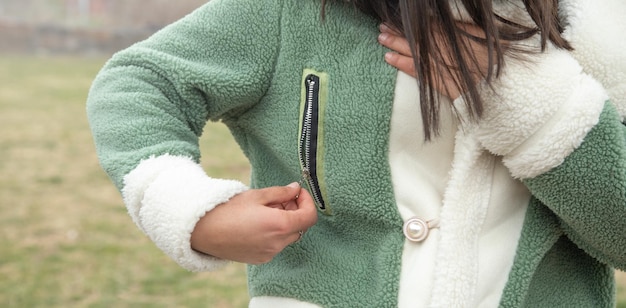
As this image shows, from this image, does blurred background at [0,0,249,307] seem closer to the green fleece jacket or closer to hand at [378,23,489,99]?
the green fleece jacket

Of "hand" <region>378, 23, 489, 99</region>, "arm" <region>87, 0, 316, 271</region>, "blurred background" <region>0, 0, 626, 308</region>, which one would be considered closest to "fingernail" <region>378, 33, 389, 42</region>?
"hand" <region>378, 23, 489, 99</region>

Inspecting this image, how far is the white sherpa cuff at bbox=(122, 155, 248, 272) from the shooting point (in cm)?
89

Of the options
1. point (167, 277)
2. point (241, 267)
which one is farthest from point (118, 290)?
point (241, 267)

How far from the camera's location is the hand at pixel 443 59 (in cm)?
92

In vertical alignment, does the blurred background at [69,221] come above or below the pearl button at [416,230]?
below

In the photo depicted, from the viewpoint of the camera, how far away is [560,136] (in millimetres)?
905

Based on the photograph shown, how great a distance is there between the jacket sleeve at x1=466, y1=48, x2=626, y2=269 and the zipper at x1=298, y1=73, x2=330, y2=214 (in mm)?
181

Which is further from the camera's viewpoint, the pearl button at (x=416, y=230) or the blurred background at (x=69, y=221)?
the blurred background at (x=69, y=221)

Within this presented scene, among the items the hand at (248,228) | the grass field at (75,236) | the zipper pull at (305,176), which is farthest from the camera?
the grass field at (75,236)

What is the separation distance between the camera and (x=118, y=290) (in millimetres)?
3141

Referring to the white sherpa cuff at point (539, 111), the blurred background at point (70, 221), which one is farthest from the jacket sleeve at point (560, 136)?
the blurred background at point (70, 221)

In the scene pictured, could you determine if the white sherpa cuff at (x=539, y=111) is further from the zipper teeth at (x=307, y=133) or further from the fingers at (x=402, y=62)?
the zipper teeth at (x=307, y=133)

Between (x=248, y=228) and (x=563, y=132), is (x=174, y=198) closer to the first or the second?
(x=248, y=228)

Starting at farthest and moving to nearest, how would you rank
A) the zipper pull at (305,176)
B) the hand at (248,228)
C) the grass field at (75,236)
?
the grass field at (75,236) < the zipper pull at (305,176) < the hand at (248,228)
